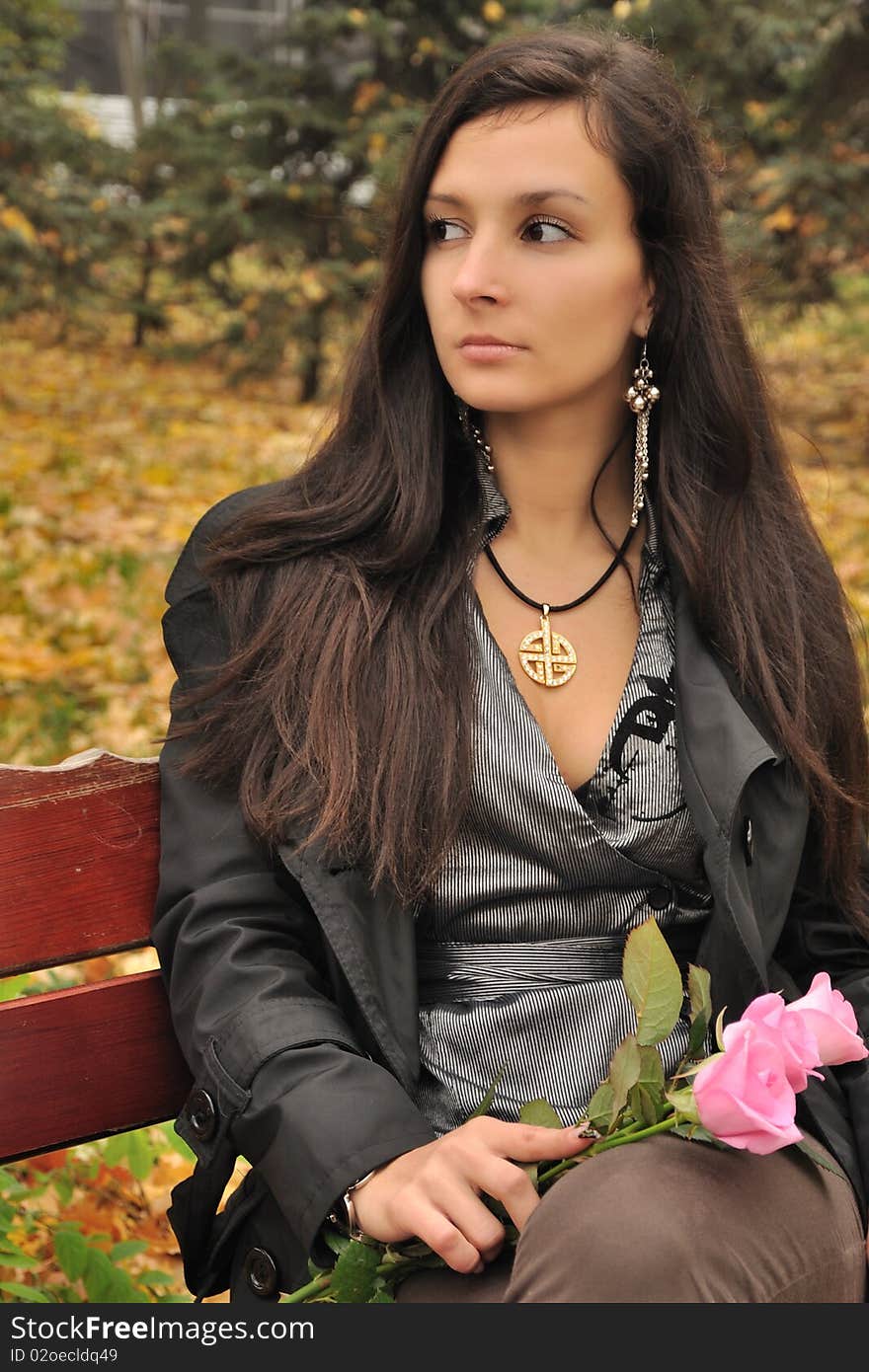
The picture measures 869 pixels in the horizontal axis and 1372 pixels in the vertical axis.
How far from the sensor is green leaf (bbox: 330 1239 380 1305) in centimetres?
177

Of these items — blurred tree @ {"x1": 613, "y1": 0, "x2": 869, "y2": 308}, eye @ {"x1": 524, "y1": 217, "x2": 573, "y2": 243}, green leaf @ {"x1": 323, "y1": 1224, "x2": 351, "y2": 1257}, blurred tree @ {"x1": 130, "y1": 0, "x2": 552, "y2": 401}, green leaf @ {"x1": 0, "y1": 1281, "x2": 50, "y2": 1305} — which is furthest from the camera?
blurred tree @ {"x1": 130, "y1": 0, "x2": 552, "y2": 401}

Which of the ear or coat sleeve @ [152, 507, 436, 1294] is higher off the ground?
the ear

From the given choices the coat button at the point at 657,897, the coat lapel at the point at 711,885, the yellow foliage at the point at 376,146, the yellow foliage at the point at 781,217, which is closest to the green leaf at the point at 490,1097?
the coat lapel at the point at 711,885

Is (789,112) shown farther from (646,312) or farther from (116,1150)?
(116,1150)

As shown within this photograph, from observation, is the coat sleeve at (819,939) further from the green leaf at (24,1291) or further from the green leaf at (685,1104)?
the green leaf at (24,1291)

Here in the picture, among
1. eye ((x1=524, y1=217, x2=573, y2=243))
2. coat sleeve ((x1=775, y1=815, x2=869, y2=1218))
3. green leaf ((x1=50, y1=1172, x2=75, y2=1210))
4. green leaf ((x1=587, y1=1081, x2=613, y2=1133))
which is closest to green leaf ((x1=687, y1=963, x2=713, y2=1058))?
green leaf ((x1=587, y1=1081, x2=613, y2=1133))

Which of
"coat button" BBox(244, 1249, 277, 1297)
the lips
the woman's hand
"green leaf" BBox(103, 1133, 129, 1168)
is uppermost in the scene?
the lips

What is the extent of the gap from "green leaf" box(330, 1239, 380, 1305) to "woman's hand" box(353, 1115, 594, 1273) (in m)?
0.04

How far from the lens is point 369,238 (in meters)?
8.49

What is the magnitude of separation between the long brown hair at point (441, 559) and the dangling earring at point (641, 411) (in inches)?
1.4

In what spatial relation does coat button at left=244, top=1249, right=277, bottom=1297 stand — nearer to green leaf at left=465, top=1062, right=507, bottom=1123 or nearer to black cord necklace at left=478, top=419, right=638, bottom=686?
green leaf at left=465, top=1062, right=507, bottom=1123

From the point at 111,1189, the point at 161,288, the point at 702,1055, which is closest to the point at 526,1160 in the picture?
the point at 702,1055

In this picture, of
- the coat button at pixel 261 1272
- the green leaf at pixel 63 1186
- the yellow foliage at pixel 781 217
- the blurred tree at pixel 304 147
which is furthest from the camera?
the blurred tree at pixel 304 147

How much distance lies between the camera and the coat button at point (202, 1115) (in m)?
1.95
